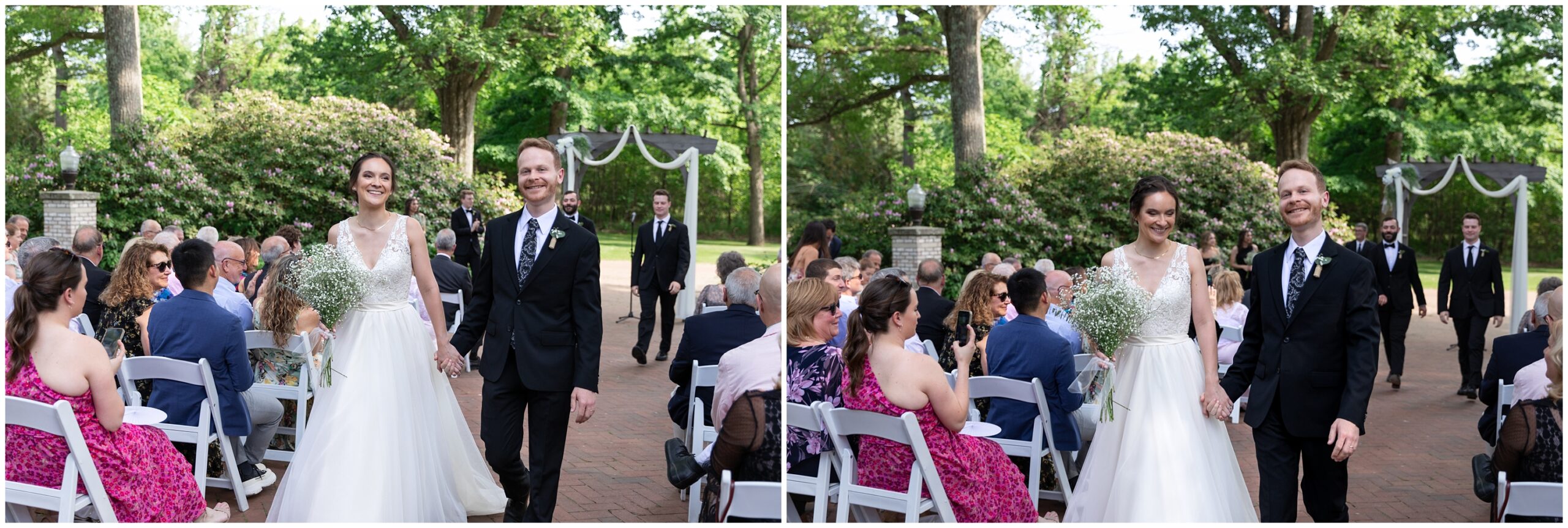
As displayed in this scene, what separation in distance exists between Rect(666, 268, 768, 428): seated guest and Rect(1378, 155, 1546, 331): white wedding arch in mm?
8553

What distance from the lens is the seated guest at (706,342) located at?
4.93m

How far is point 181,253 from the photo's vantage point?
473 cm

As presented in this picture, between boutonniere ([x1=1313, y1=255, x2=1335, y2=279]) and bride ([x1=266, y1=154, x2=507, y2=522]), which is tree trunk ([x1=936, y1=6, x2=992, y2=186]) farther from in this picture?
boutonniere ([x1=1313, y1=255, x2=1335, y2=279])

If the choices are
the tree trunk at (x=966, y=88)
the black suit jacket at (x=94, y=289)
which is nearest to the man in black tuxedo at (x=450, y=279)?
the black suit jacket at (x=94, y=289)

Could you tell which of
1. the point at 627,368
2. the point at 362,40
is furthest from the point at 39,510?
the point at 362,40

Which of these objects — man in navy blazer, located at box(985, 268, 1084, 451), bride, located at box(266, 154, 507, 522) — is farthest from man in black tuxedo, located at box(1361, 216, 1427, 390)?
bride, located at box(266, 154, 507, 522)

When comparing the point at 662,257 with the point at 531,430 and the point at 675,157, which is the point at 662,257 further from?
the point at 531,430

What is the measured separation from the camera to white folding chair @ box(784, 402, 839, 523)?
396 cm

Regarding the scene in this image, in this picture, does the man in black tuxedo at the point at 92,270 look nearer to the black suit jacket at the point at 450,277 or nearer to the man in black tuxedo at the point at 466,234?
the black suit jacket at the point at 450,277

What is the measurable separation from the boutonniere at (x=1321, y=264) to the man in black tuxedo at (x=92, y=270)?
567 cm

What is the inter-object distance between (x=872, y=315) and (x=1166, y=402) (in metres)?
1.20

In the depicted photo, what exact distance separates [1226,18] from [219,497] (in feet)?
65.4

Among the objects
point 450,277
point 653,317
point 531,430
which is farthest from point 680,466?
point 450,277

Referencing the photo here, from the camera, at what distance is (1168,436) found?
4105 mm
